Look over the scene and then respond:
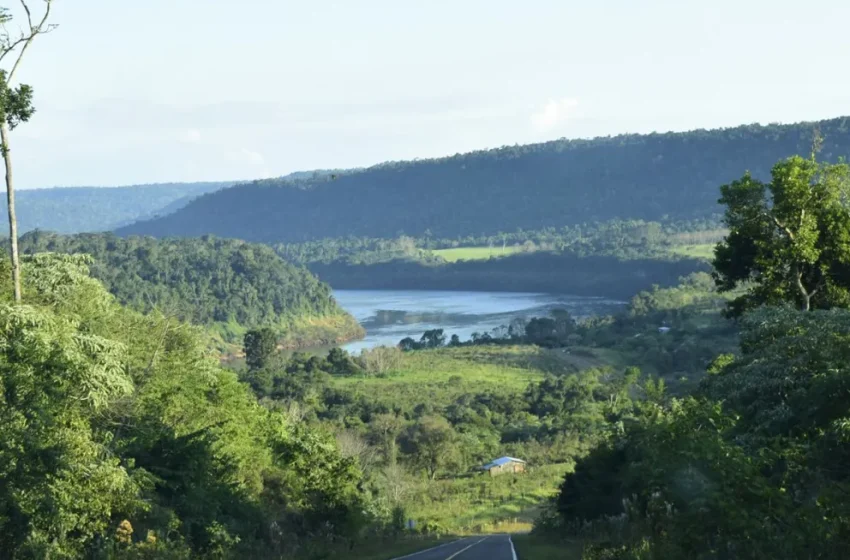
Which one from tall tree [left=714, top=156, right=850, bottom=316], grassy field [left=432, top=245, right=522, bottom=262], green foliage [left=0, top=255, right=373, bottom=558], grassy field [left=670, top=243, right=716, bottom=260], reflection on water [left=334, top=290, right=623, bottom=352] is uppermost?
tall tree [left=714, top=156, right=850, bottom=316]

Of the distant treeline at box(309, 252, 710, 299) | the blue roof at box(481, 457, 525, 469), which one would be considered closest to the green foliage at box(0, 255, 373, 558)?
the blue roof at box(481, 457, 525, 469)

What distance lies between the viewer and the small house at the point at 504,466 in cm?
4003

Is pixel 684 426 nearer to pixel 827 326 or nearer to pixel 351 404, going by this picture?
pixel 827 326

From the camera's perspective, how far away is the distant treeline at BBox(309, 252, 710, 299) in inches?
5197

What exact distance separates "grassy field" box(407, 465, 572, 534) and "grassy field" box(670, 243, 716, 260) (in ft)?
303


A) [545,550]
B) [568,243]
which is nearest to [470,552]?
[545,550]

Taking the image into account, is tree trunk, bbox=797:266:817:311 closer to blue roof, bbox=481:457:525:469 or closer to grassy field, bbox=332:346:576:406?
blue roof, bbox=481:457:525:469

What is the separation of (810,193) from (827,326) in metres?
6.60

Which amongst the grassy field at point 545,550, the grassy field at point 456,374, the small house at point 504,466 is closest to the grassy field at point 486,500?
the small house at point 504,466

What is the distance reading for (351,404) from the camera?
56.3 metres

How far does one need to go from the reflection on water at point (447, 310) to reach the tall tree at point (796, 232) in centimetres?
7659

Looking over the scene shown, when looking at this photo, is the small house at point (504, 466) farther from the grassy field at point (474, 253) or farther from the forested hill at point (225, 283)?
the grassy field at point (474, 253)

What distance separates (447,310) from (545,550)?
10871cm

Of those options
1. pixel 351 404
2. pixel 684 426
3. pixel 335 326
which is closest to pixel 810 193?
pixel 684 426
